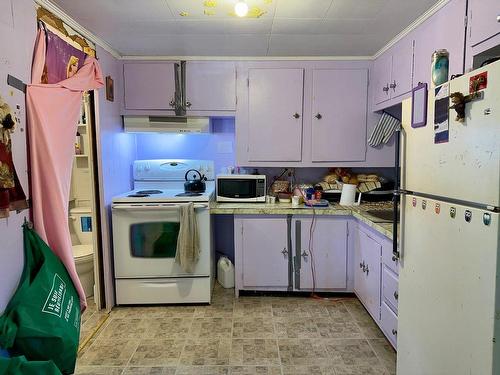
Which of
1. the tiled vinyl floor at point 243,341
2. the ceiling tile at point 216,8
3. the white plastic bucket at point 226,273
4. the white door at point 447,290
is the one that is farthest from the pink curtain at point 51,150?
the white door at point 447,290

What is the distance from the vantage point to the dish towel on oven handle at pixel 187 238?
2.61 meters

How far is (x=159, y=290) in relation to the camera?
108 inches

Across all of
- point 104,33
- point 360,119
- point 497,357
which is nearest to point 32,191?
point 104,33

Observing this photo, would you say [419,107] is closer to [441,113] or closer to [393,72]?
[441,113]

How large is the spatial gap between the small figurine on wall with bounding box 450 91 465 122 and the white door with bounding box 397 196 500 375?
340 mm

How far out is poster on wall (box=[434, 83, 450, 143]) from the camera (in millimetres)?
1266

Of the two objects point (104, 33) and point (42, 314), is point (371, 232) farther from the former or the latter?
point (104, 33)

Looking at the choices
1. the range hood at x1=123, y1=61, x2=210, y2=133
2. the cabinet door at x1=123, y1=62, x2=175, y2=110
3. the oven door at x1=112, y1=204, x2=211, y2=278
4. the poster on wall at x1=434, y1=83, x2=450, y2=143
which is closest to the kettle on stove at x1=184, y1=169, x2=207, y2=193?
the oven door at x1=112, y1=204, x2=211, y2=278

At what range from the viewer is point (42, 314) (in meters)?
1.40

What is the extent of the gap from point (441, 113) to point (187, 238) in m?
2.00

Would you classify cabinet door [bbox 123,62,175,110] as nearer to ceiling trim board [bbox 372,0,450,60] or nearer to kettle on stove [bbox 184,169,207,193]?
kettle on stove [bbox 184,169,207,193]

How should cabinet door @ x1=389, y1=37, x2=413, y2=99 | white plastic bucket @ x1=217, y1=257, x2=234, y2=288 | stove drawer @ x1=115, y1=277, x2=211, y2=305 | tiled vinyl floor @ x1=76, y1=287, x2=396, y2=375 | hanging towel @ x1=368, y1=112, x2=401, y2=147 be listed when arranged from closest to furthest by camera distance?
tiled vinyl floor @ x1=76, y1=287, x2=396, y2=375 < cabinet door @ x1=389, y1=37, x2=413, y2=99 < stove drawer @ x1=115, y1=277, x2=211, y2=305 < hanging towel @ x1=368, y1=112, x2=401, y2=147 < white plastic bucket @ x1=217, y1=257, x2=234, y2=288

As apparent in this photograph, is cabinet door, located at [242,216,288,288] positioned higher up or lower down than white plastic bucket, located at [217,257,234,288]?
higher up

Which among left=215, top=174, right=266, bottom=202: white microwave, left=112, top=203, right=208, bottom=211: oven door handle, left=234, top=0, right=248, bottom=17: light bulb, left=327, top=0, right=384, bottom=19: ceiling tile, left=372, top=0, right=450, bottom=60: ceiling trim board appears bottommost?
left=112, top=203, right=208, bottom=211: oven door handle
